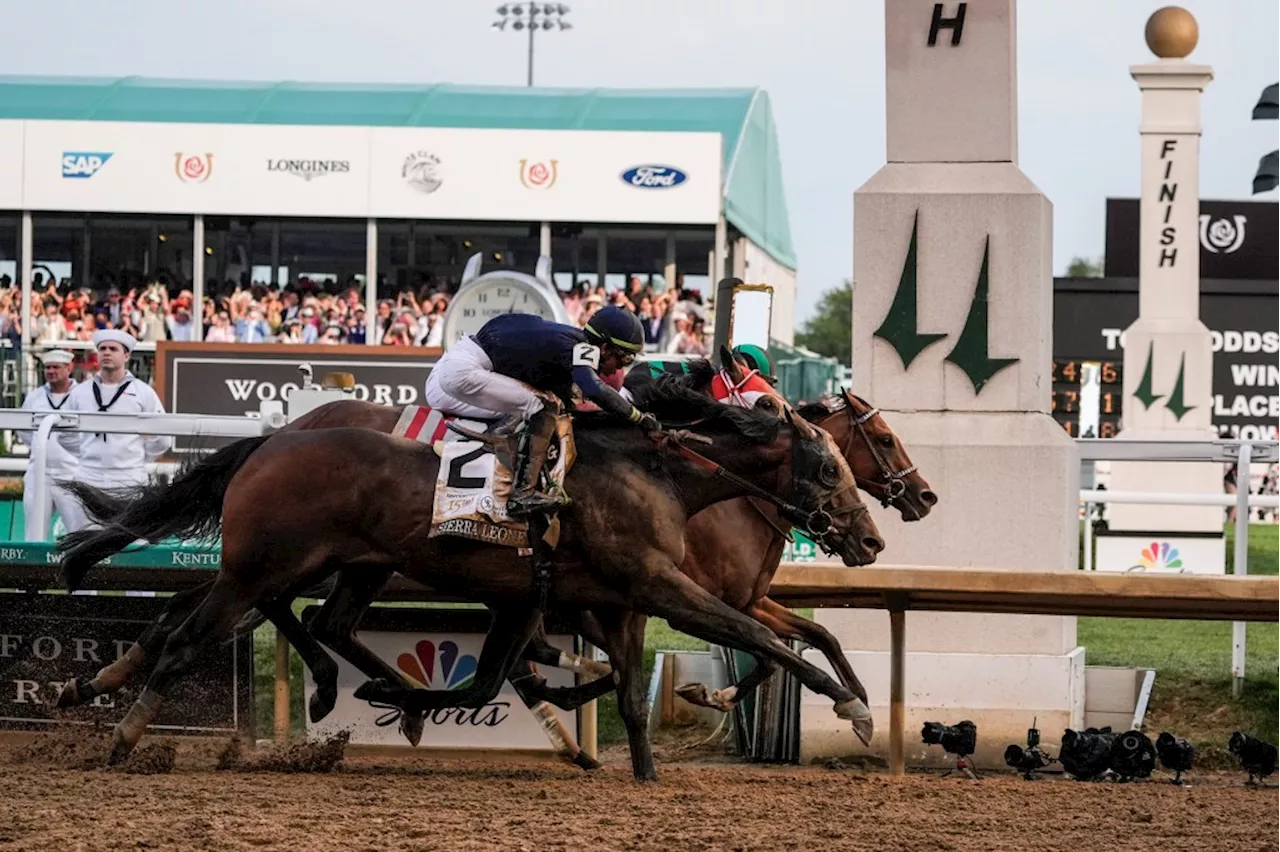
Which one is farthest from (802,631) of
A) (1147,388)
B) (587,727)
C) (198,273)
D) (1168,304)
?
(198,273)

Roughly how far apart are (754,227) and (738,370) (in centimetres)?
1957


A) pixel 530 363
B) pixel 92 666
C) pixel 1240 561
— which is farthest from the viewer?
pixel 1240 561

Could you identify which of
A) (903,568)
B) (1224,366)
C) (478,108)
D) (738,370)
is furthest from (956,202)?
(478,108)

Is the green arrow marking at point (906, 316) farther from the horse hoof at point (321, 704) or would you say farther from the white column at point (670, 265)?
the white column at point (670, 265)

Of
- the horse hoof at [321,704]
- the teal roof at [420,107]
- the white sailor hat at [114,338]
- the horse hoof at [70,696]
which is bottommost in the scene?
the horse hoof at [321,704]

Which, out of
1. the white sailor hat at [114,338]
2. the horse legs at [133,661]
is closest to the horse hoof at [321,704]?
the horse legs at [133,661]

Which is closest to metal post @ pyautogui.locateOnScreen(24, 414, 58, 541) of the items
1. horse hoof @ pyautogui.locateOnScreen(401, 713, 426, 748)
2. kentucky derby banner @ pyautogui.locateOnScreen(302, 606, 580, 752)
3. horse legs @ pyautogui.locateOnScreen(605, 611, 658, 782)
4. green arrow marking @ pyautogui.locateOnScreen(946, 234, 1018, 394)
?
kentucky derby banner @ pyautogui.locateOnScreen(302, 606, 580, 752)

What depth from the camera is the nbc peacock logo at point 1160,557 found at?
16.1m

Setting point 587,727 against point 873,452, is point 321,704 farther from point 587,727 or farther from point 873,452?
point 873,452

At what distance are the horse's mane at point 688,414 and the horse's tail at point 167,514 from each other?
1400mm

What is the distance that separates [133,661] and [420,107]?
19582 mm

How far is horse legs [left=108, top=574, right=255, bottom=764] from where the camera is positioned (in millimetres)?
7633

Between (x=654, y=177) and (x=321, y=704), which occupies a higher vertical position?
(x=654, y=177)

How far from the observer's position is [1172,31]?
23.1 m
